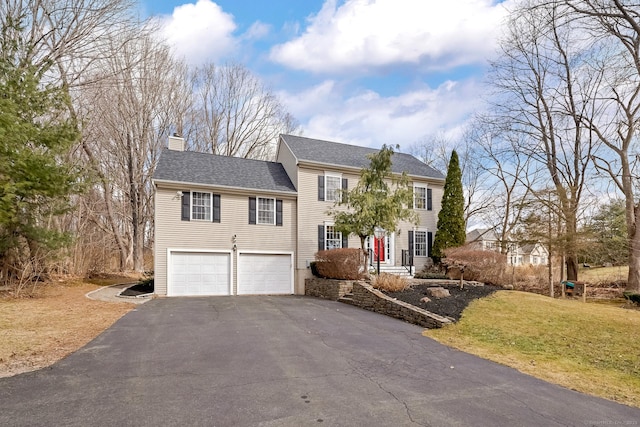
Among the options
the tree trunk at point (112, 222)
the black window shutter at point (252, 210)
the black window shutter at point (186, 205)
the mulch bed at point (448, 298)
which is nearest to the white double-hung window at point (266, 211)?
the black window shutter at point (252, 210)

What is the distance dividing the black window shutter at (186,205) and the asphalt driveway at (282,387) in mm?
7820

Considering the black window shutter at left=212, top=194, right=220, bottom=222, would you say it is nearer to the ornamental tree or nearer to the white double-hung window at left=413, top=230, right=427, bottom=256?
the ornamental tree

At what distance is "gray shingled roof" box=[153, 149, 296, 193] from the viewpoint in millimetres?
16359

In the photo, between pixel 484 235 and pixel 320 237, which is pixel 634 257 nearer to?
pixel 320 237

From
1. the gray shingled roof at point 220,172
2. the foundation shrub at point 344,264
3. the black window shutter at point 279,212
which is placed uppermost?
the gray shingled roof at point 220,172

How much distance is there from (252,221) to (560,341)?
40.4 ft

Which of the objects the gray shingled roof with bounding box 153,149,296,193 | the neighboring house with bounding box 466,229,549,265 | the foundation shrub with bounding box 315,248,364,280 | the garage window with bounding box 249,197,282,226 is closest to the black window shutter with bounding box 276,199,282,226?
the garage window with bounding box 249,197,282,226

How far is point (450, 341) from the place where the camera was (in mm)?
8375

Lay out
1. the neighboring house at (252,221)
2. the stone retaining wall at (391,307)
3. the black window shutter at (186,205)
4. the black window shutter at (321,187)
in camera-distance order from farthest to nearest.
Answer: the black window shutter at (321,187), the black window shutter at (186,205), the neighboring house at (252,221), the stone retaining wall at (391,307)

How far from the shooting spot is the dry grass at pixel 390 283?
1310cm

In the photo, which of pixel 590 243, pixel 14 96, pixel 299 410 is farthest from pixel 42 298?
pixel 590 243

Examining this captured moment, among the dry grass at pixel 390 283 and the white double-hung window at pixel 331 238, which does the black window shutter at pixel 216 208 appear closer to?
the white double-hung window at pixel 331 238

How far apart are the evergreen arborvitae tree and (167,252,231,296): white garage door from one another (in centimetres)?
1079

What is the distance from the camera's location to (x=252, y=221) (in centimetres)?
1719
